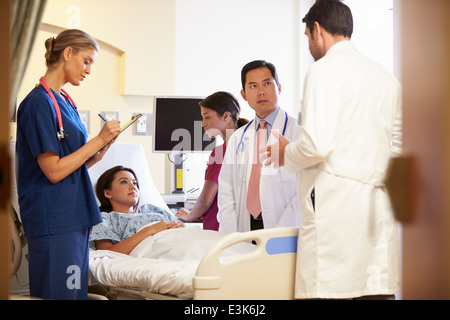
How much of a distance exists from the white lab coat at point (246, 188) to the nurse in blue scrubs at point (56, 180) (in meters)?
0.75

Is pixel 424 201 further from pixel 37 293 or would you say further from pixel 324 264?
pixel 37 293

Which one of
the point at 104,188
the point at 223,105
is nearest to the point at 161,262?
the point at 104,188

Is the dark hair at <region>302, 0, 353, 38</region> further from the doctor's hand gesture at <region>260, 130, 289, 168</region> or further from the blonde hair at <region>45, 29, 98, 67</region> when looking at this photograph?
the blonde hair at <region>45, 29, 98, 67</region>

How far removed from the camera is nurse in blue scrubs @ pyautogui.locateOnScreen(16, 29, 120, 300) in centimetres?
206

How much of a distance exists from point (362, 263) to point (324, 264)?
13 cm

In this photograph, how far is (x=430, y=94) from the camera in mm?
1072

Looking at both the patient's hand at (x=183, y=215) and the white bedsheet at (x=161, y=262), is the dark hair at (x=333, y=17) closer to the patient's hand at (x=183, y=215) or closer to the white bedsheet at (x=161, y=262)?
the white bedsheet at (x=161, y=262)

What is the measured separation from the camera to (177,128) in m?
4.20

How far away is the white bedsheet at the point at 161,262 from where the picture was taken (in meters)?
2.14

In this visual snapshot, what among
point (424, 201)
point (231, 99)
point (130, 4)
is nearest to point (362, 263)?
point (424, 201)

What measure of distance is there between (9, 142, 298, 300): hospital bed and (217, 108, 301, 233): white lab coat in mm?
158

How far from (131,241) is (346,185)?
1348mm

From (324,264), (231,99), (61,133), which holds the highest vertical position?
(231,99)

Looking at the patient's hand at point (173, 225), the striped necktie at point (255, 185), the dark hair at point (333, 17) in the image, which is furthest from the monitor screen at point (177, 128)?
the dark hair at point (333, 17)
